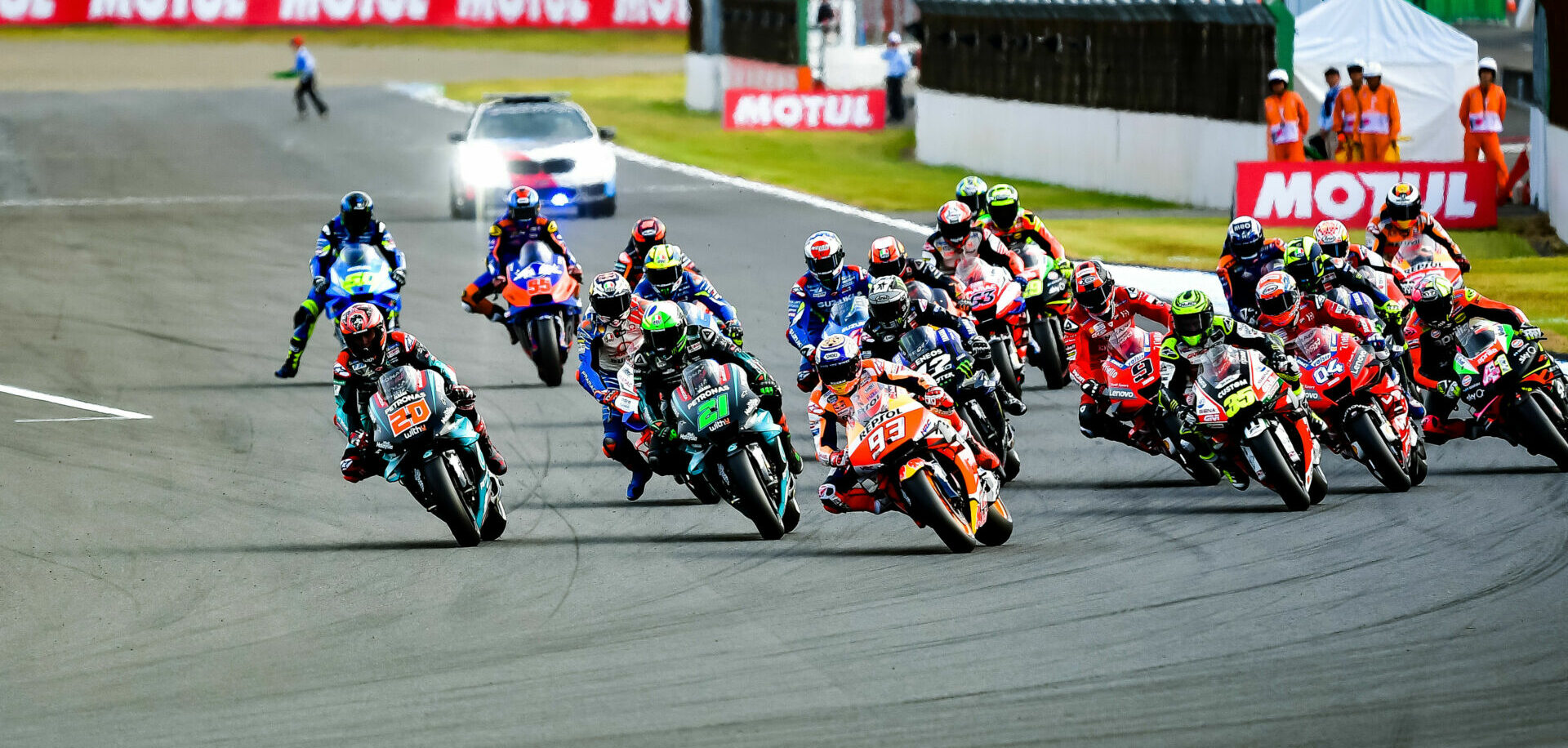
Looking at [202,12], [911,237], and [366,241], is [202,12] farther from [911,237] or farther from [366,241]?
[366,241]

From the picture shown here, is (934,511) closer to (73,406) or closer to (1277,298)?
(1277,298)

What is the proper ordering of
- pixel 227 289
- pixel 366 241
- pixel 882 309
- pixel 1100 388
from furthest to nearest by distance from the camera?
pixel 227 289 → pixel 366 241 → pixel 1100 388 → pixel 882 309

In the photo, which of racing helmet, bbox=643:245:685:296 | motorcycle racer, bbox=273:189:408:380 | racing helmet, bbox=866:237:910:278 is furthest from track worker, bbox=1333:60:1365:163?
racing helmet, bbox=643:245:685:296

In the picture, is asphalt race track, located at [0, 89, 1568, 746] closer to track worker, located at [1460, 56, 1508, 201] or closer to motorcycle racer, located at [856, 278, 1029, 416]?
motorcycle racer, located at [856, 278, 1029, 416]

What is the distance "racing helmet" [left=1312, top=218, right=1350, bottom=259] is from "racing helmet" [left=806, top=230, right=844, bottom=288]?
10.8 feet

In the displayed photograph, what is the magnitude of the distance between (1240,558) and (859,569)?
2.07 m

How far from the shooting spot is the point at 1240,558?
36.9 ft

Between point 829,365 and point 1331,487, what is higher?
point 829,365

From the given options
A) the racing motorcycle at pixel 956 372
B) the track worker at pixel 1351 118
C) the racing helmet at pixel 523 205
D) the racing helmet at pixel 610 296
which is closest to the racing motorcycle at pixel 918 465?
the racing motorcycle at pixel 956 372

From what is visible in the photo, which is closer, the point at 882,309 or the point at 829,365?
the point at 829,365

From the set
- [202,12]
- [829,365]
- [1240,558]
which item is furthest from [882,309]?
[202,12]

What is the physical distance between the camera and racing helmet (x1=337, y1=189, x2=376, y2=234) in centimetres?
1756

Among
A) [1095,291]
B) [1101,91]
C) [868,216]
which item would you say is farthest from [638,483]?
[1101,91]

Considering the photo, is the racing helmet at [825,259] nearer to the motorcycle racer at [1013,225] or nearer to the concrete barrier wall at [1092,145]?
the motorcycle racer at [1013,225]
